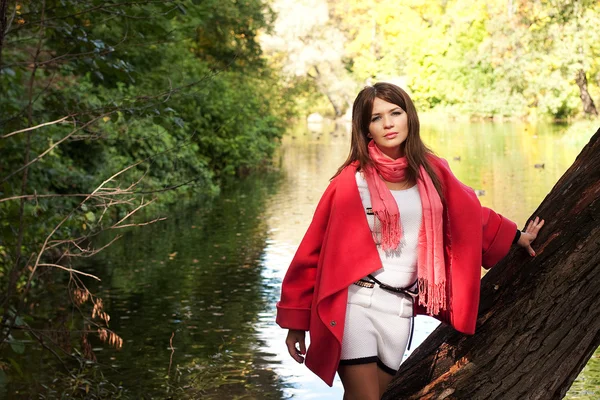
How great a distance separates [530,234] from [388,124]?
1.94 ft

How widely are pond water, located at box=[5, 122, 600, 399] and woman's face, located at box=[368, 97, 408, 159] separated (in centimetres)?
277

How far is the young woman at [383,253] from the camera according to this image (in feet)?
10.4

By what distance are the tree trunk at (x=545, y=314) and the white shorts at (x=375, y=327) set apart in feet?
0.79

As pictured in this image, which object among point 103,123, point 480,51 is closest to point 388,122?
point 103,123

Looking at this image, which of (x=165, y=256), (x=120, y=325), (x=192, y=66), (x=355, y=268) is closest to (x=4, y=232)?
(x=355, y=268)

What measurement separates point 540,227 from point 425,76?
55.3m

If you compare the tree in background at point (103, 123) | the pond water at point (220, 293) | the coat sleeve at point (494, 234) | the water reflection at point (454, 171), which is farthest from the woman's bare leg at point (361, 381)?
the water reflection at point (454, 171)

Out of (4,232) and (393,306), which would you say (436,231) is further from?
(4,232)

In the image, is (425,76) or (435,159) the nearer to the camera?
(435,159)

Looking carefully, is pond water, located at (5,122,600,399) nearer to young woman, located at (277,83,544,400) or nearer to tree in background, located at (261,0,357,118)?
young woman, located at (277,83,544,400)

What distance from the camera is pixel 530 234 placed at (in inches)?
127

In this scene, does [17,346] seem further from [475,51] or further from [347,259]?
[475,51]

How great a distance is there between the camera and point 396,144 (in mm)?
3266

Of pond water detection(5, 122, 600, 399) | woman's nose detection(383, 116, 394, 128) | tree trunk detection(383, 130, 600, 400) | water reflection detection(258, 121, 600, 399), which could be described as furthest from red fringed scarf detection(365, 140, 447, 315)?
water reflection detection(258, 121, 600, 399)
